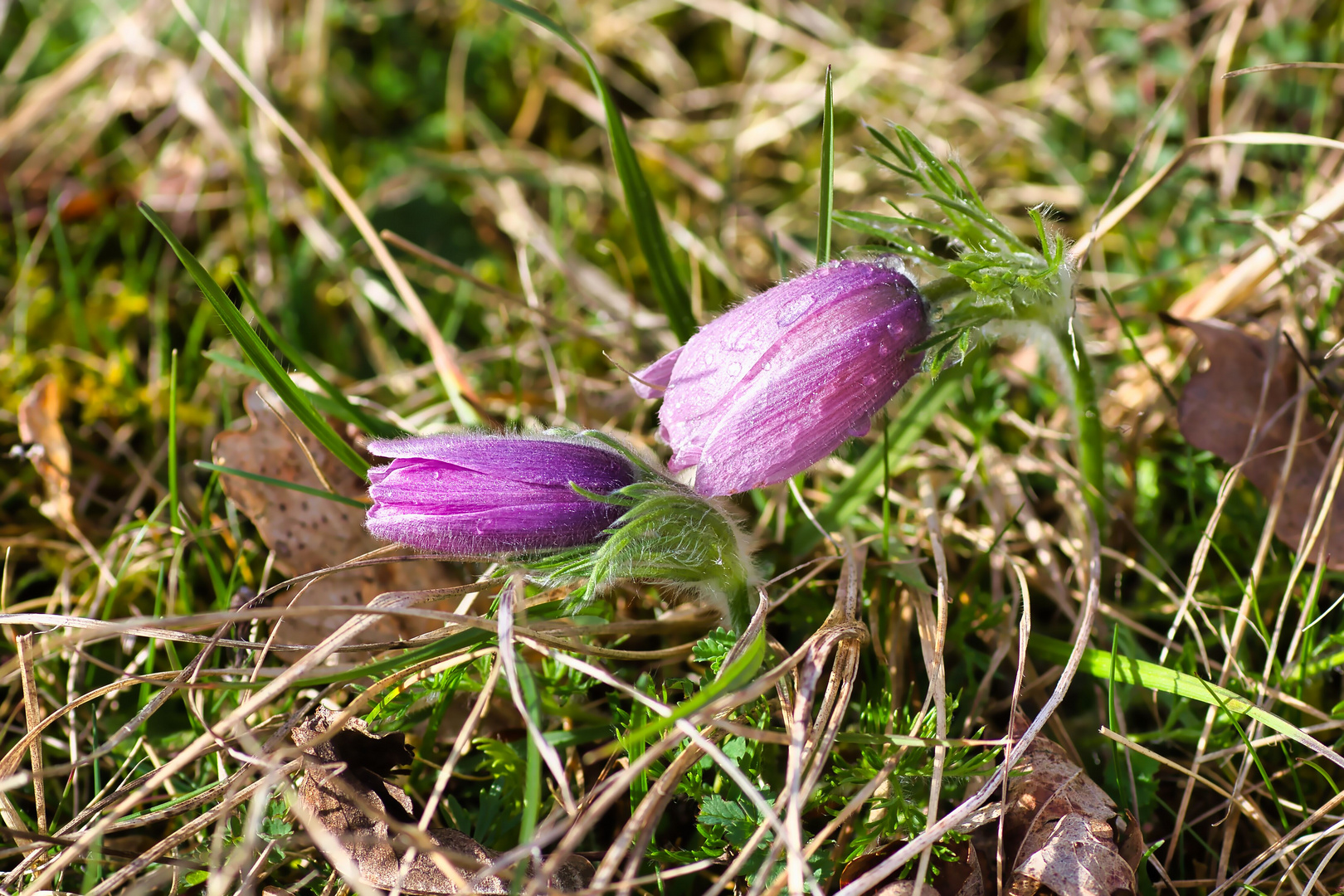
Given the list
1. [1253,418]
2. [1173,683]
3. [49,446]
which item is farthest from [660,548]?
[49,446]

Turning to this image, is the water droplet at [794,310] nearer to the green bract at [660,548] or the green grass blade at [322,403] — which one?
the green bract at [660,548]

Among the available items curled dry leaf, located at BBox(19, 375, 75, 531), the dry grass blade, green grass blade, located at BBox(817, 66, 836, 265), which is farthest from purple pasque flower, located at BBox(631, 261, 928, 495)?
curled dry leaf, located at BBox(19, 375, 75, 531)

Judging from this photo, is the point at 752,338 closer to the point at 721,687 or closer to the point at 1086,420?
the point at 721,687

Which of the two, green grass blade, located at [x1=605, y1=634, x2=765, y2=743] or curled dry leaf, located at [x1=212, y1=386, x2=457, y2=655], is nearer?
green grass blade, located at [x1=605, y1=634, x2=765, y2=743]

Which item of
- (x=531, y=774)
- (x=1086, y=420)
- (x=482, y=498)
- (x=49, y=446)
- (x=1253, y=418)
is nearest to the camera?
(x=531, y=774)

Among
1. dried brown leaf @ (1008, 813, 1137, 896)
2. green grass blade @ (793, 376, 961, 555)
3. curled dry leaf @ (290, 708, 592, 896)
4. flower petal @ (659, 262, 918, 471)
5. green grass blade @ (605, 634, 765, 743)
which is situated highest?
flower petal @ (659, 262, 918, 471)

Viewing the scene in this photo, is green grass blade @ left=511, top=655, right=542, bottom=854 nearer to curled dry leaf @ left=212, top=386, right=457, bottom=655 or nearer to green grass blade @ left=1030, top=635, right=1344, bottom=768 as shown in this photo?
curled dry leaf @ left=212, top=386, right=457, bottom=655

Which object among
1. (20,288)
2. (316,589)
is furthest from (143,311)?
(316,589)
